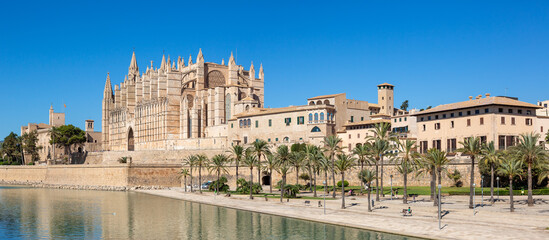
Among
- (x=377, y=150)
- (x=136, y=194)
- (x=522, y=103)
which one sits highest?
(x=522, y=103)

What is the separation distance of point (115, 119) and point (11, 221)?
8819cm

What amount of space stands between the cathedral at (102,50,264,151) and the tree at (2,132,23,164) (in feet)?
71.6

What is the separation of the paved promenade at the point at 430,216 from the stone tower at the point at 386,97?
41.0 metres

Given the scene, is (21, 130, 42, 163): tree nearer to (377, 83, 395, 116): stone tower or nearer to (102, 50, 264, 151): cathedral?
(102, 50, 264, 151): cathedral

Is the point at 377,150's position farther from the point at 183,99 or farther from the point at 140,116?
the point at 140,116

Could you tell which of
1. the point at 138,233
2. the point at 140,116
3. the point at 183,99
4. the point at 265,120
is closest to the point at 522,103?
the point at 265,120

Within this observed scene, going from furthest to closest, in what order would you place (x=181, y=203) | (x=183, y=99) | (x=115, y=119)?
(x=115, y=119), (x=183, y=99), (x=181, y=203)

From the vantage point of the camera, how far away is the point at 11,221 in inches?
1903

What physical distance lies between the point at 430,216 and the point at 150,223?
20836mm

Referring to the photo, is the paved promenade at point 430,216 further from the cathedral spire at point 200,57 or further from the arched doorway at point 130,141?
the arched doorway at point 130,141

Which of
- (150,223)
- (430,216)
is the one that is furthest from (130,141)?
(430,216)

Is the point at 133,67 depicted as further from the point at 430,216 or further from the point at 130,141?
the point at 430,216

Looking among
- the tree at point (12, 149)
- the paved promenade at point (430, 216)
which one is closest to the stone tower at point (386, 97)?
Answer: the paved promenade at point (430, 216)

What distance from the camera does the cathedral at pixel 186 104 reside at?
98825 mm
